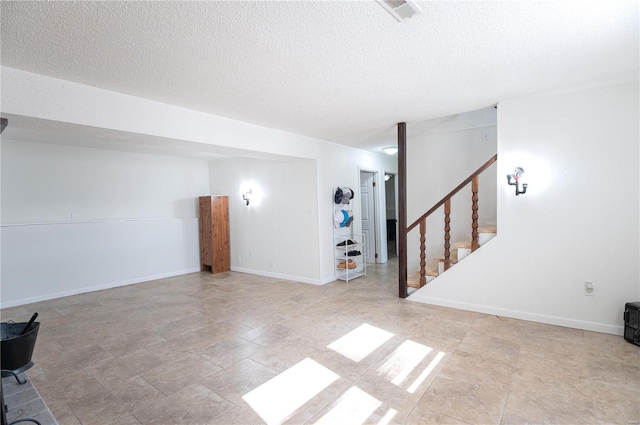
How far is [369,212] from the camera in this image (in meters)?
7.11

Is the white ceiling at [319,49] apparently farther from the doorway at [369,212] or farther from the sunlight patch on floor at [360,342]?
the doorway at [369,212]

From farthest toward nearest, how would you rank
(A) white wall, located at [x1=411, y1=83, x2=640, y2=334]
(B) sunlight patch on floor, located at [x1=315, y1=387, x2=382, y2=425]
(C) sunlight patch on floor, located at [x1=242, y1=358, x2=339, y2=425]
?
(A) white wall, located at [x1=411, y1=83, x2=640, y2=334]
(C) sunlight patch on floor, located at [x1=242, y1=358, x2=339, y2=425]
(B) sunlight patch on floor, located at [x1=315, y1=387, x2=382, y2=425]

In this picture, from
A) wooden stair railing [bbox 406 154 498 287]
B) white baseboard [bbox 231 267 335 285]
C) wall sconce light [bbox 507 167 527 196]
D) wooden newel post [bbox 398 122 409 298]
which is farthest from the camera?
white baseboard [bbox 231 267 335 285]

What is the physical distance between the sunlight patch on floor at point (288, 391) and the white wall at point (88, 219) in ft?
15.3

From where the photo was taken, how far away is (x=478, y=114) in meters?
4.57

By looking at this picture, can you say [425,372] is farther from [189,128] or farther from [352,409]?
[189,128]

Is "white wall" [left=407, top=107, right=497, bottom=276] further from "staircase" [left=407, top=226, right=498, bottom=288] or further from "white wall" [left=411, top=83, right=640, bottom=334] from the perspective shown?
"white wall" [left=411, top=83, right=640, bottom=334]

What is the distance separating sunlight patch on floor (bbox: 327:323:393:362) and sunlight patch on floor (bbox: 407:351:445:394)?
53 centimetres

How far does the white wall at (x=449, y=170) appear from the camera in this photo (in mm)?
4609

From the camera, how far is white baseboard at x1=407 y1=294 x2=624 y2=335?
3.20 meters

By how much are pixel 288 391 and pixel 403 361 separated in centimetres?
104

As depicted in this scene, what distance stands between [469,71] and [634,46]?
44.4 inches

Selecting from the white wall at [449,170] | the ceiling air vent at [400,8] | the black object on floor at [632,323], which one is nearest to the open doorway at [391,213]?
the white wall at [449,170]

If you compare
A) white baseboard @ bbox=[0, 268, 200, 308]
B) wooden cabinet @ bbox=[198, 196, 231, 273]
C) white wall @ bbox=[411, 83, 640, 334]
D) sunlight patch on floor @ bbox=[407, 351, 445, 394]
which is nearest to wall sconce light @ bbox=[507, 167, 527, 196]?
white wall @ bbox=[411, 83, 640, 334]
